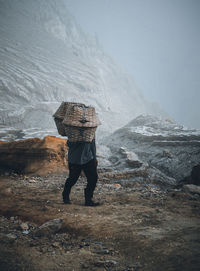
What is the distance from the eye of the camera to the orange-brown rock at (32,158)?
550cm

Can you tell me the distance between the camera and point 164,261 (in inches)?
67.9

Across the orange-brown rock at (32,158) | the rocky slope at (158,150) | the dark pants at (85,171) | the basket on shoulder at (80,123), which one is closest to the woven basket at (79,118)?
the basket on shoulder at (80,123)

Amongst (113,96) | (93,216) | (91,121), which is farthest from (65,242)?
(113,96)

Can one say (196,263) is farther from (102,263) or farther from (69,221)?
(69,221)

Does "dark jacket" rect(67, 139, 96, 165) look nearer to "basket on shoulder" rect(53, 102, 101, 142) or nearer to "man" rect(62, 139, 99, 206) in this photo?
"man" rect(62, 139, 99, 206)

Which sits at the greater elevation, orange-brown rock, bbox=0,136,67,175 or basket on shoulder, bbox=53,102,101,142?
basket on shoulder, bbox=53,102,101,142

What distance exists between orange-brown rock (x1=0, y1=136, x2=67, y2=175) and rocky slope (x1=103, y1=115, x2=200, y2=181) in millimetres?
2206

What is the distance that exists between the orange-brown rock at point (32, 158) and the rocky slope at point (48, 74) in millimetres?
8215

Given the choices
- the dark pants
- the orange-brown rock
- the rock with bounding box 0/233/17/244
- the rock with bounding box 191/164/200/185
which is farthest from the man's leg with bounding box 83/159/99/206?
the rock with bounding box 191/164/200/185

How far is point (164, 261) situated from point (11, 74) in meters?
24.7

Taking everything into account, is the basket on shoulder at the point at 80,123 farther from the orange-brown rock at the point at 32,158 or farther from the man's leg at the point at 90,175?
the orange-brown rock at the point at 32,158

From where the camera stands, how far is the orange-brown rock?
5500 mm

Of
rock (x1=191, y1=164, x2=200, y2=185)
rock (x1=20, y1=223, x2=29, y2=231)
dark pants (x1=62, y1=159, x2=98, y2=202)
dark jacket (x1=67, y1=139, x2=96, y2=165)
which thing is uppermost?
dark jacket (x1=67, y1=139, x2=96, y2=165)

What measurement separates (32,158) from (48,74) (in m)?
23.0
